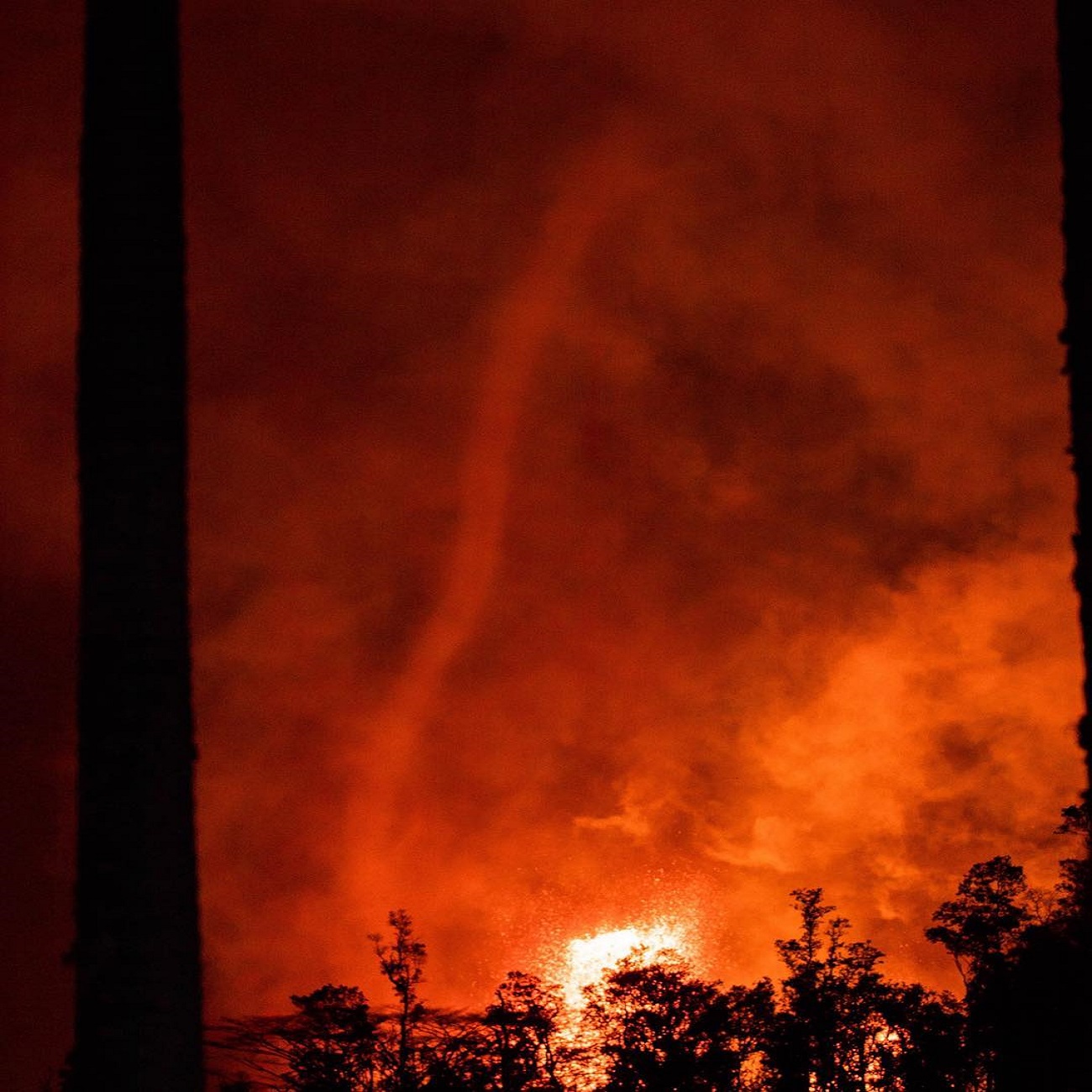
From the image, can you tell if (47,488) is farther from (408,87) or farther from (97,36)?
(97,36)

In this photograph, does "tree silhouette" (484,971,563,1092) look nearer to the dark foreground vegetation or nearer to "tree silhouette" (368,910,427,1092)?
the dark foreground vegetation

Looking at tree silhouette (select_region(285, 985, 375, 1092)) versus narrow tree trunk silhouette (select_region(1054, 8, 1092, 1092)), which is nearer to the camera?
narrow tree trunk silhouette (select_region(1054, 8, 1092, 1092))

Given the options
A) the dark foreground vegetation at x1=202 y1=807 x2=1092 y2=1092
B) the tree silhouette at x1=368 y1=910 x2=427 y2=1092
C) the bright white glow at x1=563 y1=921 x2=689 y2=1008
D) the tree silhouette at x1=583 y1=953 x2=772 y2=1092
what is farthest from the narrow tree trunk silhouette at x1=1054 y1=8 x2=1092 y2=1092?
the bright white glow at x1=563 y1=921 x2=689 y2=1008

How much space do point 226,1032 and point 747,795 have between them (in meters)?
8.82

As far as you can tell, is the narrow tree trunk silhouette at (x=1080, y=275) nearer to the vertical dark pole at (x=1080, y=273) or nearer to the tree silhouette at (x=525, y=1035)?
the vertical dark pole at (x=1080, y=273)

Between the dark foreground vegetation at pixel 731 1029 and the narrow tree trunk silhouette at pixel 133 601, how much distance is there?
1123cm

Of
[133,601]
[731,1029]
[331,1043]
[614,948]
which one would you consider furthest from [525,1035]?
[133,601]

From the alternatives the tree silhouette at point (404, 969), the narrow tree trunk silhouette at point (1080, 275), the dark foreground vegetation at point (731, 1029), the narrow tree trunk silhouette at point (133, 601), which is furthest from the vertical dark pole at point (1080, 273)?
the tree silhouette at point (404, 969)

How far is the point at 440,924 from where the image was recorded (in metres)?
20.6

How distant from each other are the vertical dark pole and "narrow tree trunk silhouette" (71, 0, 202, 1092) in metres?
3.21

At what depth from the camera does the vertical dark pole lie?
4.31m

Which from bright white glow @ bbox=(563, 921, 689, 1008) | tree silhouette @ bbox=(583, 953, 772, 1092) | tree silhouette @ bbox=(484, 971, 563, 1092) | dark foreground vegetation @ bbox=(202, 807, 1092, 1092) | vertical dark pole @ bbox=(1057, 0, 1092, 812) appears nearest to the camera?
vertical dark pole @ bbox=(1057, 0, 1092, 812)

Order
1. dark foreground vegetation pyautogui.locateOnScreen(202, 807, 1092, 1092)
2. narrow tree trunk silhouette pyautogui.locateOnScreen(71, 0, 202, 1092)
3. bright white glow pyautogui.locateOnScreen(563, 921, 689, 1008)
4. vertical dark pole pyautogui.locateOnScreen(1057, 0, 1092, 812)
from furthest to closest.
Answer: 1. bright white glow pyautogui.locateOnScreen(563, 921, 689, 1008)
2. dark foreground vegetation pyautogui.locateOnScreen(202, 807, 1092, 1092)
3. narrow tree trunk silhouette pyautogui.locateOnScreen(71, 0, 202, 1092)
4. vertical dark pole pyautogui.locateOnScreen(1057, 0, 1092, 812)

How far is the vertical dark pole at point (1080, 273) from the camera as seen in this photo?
4.31 meters
